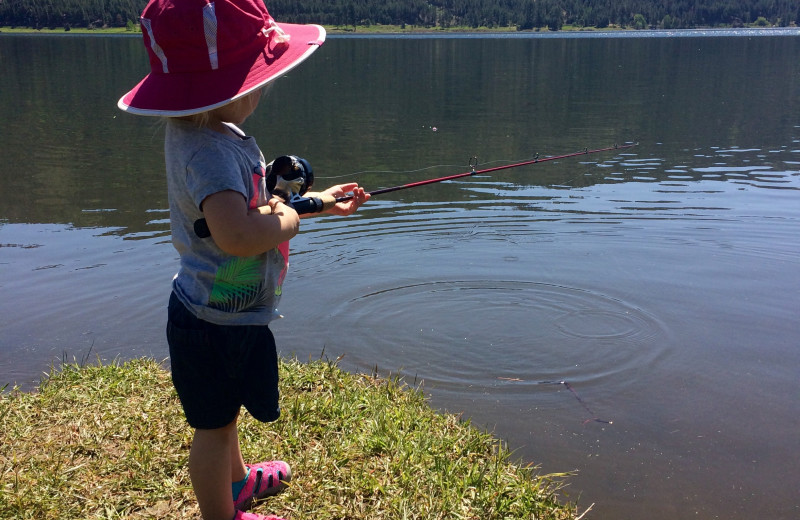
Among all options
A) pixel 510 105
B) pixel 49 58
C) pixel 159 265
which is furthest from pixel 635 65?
pixel 159 265

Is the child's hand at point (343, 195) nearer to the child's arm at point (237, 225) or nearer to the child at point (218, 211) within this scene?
the child at point (218, 211)

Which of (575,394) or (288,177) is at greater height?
(288,177)

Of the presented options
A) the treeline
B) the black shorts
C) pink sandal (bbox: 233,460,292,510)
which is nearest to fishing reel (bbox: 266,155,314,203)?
the black shorts

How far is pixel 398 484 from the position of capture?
3.24 meters

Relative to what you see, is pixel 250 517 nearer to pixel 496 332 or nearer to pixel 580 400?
pixel 580 400

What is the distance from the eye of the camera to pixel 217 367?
2656mm

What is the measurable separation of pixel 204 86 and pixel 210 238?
1.54 feet

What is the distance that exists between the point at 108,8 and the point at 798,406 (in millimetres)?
111746

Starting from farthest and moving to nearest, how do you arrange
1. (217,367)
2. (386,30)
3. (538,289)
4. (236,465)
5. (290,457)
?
1. (386,30)
2. (538,289)
3. (290,457)
4. (236,465)
5. (217,367)

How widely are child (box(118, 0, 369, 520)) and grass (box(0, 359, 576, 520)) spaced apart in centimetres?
46

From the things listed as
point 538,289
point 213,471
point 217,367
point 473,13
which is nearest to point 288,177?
point 217,367

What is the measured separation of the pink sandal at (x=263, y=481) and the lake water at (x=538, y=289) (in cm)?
146

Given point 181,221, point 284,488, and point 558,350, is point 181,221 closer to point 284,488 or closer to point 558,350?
point 284,488

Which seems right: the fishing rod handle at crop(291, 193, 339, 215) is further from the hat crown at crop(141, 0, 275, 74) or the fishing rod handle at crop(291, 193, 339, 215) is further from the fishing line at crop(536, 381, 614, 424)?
the fishing line at crop(536, 381, 614, 424)
